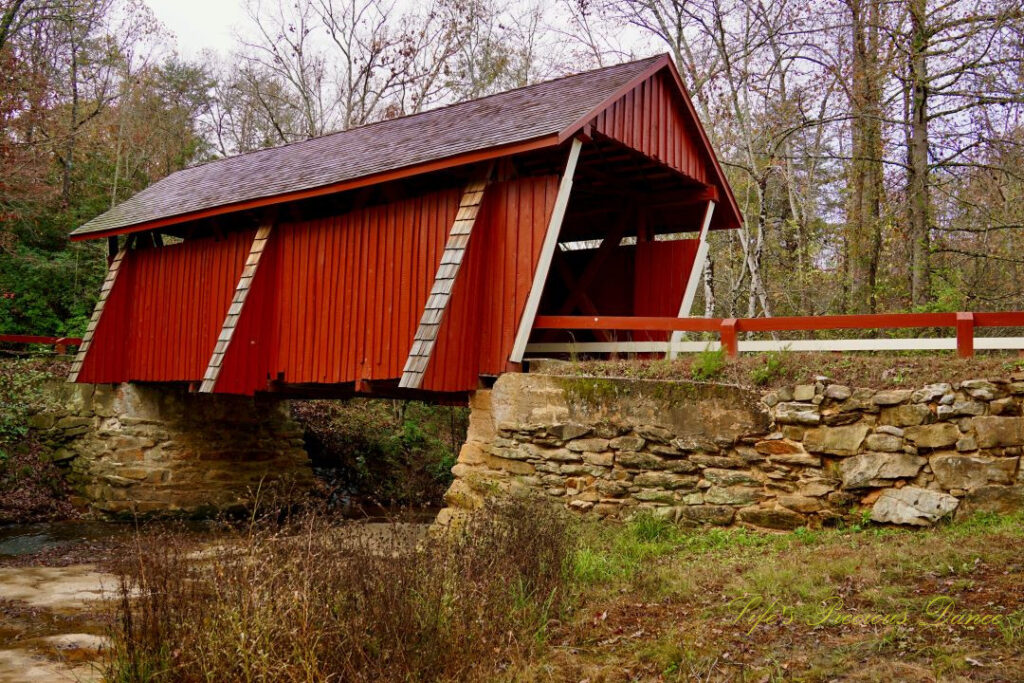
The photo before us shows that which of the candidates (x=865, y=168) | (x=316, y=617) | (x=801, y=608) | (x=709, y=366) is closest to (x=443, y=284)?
(x=709, y=366)

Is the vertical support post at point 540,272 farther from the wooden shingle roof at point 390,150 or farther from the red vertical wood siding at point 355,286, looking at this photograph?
the red vertical wood siding at point 355,286

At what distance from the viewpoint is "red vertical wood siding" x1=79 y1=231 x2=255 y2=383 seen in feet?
36.6

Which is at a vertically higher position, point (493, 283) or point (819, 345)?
point (493, 283)

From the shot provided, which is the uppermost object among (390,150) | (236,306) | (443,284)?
(390,150)

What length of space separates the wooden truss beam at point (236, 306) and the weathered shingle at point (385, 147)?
57 cm

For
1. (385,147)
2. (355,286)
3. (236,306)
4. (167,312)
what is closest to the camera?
(355,286)

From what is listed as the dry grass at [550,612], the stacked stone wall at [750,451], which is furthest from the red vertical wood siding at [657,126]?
the dry grass at [550,612]

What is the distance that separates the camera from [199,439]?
12656mm

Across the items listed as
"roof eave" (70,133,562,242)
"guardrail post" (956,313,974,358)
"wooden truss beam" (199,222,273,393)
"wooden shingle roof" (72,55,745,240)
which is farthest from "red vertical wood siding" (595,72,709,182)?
"wooden truss beam" (199,222,273,393)

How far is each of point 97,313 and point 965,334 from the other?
1178cm

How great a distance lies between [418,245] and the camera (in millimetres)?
8859

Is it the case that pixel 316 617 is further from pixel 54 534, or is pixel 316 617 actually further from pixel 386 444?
pixel 386 444

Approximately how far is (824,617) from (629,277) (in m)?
6.80

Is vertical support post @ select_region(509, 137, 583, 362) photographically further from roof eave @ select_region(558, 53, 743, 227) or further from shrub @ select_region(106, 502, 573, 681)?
shrub @ select_region(106, 502, 573, 681)
